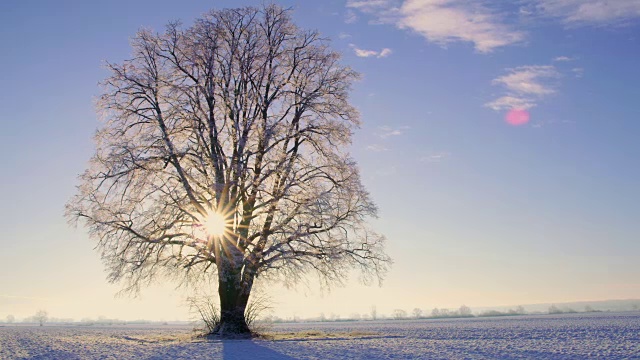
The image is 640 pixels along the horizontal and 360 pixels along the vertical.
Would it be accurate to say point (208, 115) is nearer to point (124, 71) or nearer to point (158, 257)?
point (124, 71)

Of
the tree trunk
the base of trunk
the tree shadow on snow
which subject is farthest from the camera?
the tree trunk

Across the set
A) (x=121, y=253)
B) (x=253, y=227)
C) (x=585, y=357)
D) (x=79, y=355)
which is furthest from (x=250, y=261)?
(x=585, y=357)

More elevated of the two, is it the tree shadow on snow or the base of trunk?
the base of trunk

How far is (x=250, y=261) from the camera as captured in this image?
2492 cm

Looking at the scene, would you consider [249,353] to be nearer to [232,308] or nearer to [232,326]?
[232,326]

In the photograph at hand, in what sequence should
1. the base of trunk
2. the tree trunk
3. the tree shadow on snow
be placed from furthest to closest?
the tree trunk
the base of trunk
the tree shadow on snow

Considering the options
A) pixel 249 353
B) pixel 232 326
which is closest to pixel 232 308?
pixel 232 326

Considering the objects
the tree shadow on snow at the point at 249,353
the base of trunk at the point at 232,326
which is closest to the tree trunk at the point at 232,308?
the base of trunk at the point at 232,326

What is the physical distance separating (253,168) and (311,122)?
3.89m

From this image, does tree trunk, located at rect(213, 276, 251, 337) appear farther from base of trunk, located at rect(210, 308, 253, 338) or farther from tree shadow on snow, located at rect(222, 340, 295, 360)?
tree shadow on snow, located at rect(222, 340, 295, 360)

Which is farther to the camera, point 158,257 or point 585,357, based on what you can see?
point 158,257

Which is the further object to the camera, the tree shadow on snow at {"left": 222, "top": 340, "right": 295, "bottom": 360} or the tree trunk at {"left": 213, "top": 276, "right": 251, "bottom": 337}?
the tree trunk at {"left": 213, "top": 276, "right": 251, "bottom": 337}

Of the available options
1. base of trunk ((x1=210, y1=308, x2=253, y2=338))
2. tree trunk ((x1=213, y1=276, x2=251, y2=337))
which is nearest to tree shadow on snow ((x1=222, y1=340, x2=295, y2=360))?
base of trunk ((x1=210, y1=308, x2=253, y2=338))

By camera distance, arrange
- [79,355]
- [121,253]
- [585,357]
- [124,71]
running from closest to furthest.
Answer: [585,357] → [79,355] → [121,253] → [124,71]
